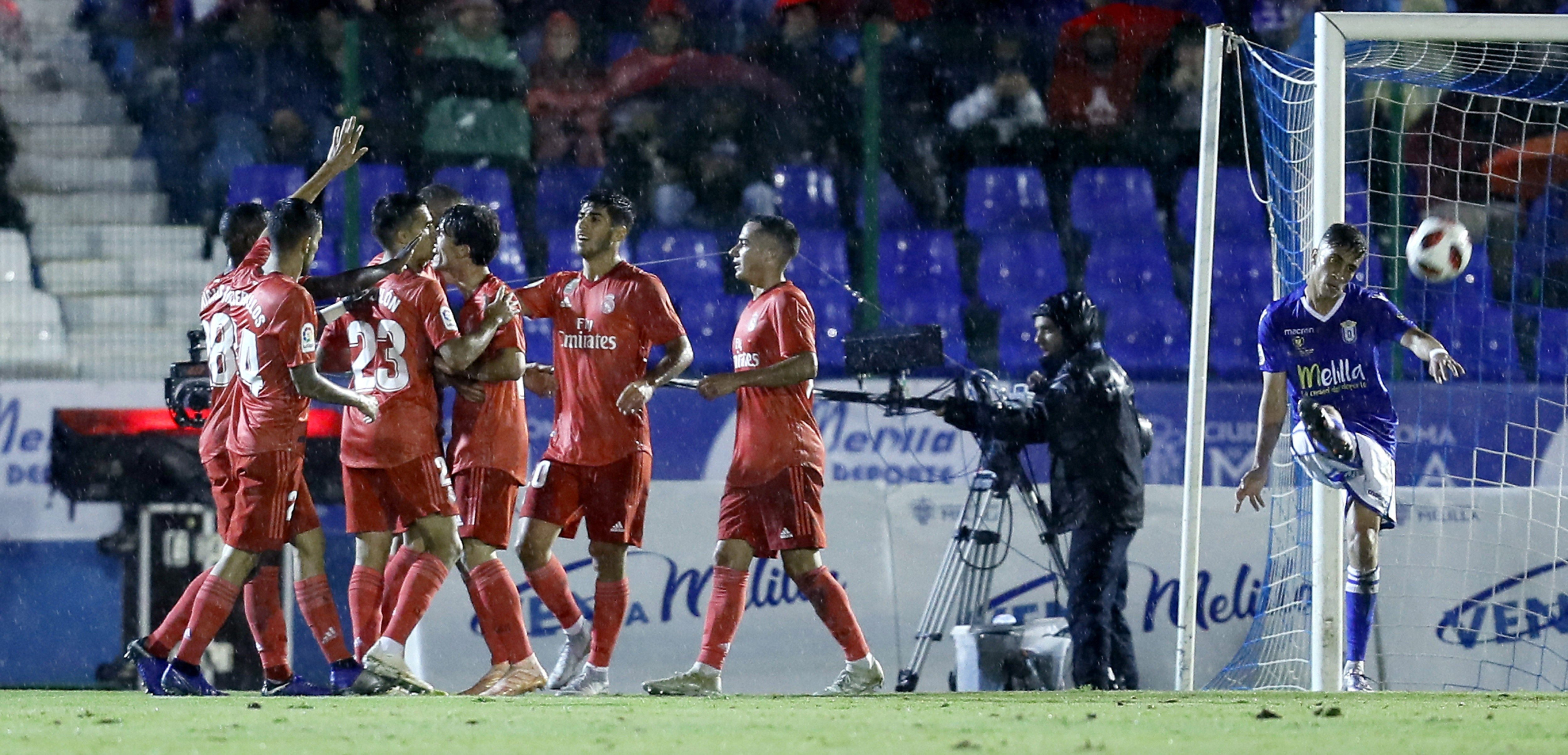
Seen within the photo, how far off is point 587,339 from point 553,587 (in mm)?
797

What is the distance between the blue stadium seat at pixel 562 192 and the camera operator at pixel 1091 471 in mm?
2864

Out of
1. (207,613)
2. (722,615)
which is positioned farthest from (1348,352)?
(207,613)

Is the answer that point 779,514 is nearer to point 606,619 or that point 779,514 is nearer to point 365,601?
point 606,619

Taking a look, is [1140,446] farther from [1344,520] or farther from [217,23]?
[217,23]

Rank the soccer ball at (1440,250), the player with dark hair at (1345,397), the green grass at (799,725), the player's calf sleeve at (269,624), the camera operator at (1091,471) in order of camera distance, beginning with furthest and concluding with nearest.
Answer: the camera operator at (1091,471), the soccer ball at (1440,250), the player with dark hair at (1345,397), the player's calf sleeve at (269,624), the green grass at (799,725)

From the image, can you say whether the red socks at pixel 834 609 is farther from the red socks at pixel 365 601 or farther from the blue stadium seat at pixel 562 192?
the blue stadium seat at pixel 562 192

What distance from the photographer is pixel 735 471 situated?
5684 millimetres

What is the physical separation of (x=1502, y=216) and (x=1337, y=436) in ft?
12.6

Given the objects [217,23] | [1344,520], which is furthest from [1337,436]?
[217,23]

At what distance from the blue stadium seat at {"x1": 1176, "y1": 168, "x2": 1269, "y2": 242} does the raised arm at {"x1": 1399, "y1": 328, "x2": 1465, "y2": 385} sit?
3.30 meters

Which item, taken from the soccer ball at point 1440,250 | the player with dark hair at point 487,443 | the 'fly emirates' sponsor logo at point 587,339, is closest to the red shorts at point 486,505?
the player with dark hair at point 487,443

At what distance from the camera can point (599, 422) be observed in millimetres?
5641

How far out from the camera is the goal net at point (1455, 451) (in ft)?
22.3

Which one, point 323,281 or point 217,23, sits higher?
point 217,23
